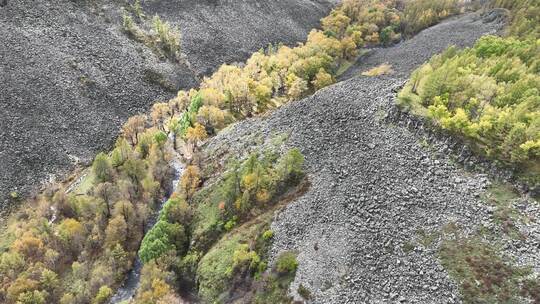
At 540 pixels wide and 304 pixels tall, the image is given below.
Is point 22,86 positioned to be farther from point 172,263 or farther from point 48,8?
point 172,263

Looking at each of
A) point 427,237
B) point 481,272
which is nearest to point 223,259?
point 427,237

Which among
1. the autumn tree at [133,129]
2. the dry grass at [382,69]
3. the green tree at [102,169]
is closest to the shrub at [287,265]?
the green tree at [102,169]

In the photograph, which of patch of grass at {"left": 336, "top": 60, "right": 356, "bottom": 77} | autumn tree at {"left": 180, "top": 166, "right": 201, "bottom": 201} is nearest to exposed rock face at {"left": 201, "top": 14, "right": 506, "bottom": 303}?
autumn tree at {"left": 180, "top": 166, "right": 201, "bottom": 201}

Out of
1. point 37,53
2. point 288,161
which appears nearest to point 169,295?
point 288,161

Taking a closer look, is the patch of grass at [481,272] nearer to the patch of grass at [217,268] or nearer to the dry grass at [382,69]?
the patch of grass at [217,268]

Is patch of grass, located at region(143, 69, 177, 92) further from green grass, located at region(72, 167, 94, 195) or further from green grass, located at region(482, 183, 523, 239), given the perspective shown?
green grass, located at region(482, 183, 523, 239)

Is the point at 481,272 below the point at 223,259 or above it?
above

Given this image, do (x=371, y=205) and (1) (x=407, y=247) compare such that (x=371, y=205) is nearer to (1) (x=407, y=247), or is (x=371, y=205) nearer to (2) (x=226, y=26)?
(1) (x=407, y=247)
